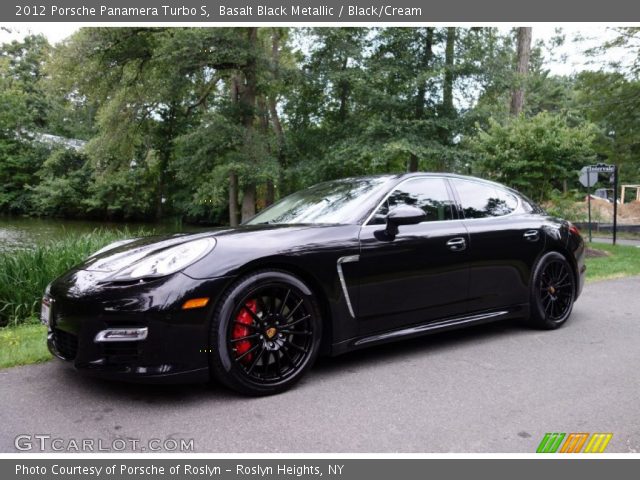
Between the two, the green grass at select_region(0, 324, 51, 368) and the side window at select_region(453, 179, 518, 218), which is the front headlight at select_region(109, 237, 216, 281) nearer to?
the green grass at select_region(0, 324, 51, 368)

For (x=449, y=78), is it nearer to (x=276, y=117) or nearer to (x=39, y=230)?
(x=276, y=117)

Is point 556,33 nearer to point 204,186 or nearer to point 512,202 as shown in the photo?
point 204,186

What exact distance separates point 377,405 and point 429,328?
3.55 ft

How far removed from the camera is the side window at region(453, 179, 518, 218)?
4531mm

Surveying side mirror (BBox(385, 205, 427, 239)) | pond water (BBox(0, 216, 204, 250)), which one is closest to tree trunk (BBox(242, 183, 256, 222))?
pond water (BBox(0, 216, 204, 250))

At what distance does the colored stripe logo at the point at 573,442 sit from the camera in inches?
102

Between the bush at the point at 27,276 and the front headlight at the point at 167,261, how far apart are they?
3494 millimetres

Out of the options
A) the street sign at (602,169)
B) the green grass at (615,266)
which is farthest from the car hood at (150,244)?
the street sign at (602,169)

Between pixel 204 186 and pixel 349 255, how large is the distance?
1709 cm

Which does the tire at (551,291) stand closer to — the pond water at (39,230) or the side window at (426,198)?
the side window at (426,198)

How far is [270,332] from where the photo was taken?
3203 mm

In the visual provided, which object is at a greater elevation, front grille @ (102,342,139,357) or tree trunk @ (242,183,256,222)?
tree trunk @ (242,183,256,222)

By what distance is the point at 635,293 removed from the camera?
696 cm

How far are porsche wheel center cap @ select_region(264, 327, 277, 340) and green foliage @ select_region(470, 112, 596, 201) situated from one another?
1063 centimetres
